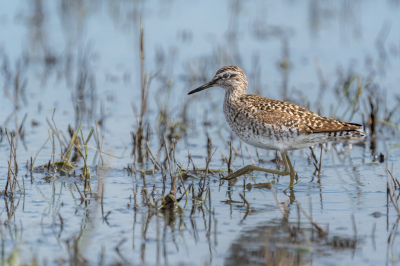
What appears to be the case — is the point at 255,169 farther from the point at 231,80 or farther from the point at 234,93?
the point at 231,80

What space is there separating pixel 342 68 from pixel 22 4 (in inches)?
396

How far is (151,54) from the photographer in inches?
591

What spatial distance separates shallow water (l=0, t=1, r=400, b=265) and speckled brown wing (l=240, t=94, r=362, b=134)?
774 millimetres

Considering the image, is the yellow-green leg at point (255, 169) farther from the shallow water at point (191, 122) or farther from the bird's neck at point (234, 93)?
the bird's neck at point (234, 93)

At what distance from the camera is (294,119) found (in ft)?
24.7

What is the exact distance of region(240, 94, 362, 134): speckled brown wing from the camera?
291 inches

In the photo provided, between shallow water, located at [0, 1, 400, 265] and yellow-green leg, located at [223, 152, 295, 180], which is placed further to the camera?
yellow-green leg, located at [223, 152, 295, 180]

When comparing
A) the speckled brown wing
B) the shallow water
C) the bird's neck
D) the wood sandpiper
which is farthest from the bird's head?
the shallow water

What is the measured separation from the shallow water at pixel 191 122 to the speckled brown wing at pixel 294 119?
0.77 m

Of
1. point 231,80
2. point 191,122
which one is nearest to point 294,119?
point 231,80

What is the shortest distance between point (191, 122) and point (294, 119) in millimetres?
3546

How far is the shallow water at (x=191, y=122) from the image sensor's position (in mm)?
5586

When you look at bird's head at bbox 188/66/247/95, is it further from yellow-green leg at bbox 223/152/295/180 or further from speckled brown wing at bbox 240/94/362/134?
yellow-green leg at bbox 223/152/295/180

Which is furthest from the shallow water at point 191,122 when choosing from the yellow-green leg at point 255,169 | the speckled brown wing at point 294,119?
the speckled brown wing at point 294,119
